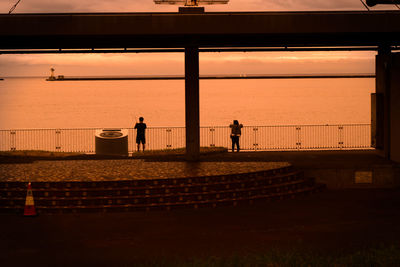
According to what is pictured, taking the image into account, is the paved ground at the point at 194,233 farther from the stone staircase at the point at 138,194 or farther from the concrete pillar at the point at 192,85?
the concrete pillar at the point at 192,85

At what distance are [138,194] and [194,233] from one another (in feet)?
9.34

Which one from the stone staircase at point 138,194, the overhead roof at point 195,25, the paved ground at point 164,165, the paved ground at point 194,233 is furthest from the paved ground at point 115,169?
the overhead roof at point 195,25

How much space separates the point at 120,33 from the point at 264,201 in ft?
18.9

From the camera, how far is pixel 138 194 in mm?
15156

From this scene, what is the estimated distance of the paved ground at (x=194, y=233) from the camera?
11.3 m

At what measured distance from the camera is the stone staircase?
48.4ft

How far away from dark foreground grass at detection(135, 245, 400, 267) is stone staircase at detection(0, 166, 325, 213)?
14.3ft

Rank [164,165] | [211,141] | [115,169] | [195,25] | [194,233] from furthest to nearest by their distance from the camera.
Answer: [211,141] < [164,165] < [115,169] < [195,25] < [194,233]

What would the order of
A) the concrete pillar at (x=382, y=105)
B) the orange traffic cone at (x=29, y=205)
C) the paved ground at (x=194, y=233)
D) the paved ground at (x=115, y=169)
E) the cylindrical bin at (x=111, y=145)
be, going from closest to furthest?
the paved ground at (x=194, y=233)
the orange traffic cone at (x=29, y=205)
the paved ground at (x=115, y=169)
the concrete pillar at (x=382, y=105)
the cylindrical bin at (x=111, y=145)

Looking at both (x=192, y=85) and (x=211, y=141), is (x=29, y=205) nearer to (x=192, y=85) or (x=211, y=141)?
(x=192, y=85)

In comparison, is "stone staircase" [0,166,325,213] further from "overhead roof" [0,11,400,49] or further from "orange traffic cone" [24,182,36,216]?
"overhead roof" [0,11,400,49]

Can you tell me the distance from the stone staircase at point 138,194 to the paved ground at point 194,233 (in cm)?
36

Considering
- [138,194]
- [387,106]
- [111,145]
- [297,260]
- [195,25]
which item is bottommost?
[297,260]

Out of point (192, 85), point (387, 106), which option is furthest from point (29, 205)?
point (387, 106)
